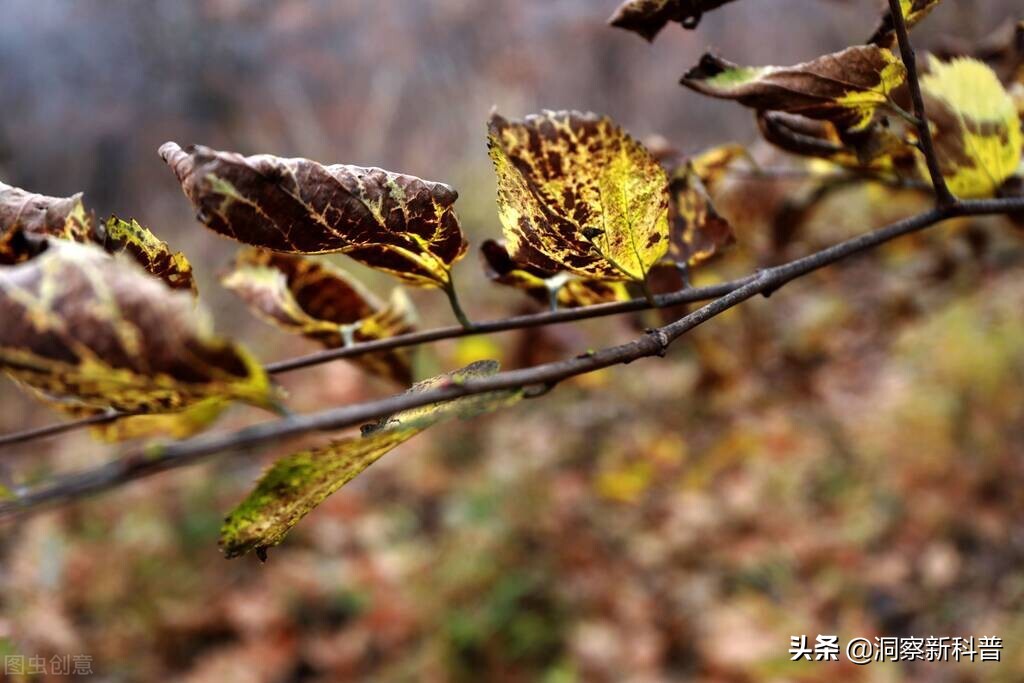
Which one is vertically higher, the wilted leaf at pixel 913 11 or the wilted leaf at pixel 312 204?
the wilted leaf at pixel 913 11

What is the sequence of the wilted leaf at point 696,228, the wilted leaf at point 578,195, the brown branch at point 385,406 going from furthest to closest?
the wilted leaf at point 696,228 < the wilted leaf at point 578,195 < the brown branch at point 385,406

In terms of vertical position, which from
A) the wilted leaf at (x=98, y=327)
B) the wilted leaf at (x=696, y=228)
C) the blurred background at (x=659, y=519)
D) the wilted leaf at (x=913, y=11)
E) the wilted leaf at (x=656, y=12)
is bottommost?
the blurred background at (x=659, y=519)

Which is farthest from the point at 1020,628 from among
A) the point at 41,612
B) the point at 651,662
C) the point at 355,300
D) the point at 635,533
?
the point at 41,612

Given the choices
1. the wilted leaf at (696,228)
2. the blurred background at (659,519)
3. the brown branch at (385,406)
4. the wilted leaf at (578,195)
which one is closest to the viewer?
the brown branch at (385,406)

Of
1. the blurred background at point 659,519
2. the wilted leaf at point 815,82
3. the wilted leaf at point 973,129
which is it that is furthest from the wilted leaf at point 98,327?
the blurred background at point 659,519

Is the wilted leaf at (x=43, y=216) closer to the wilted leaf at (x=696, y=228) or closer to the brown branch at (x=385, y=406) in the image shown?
the brown branch at (x=385, y=406)

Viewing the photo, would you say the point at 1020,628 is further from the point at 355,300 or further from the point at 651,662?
the point at 355,300

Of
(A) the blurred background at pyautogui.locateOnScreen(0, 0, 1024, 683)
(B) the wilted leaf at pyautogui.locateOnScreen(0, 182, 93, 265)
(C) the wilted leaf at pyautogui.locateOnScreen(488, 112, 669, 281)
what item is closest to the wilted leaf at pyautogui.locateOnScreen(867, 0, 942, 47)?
(C) the wilted leaf at pyautogui.locateOnScreen(488, 112, 669, 281)

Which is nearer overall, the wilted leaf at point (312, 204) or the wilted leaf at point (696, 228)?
the wilted leaf at point (312, 204)

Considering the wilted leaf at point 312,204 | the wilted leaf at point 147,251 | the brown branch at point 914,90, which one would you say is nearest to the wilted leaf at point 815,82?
the brown branch at point 914,90
